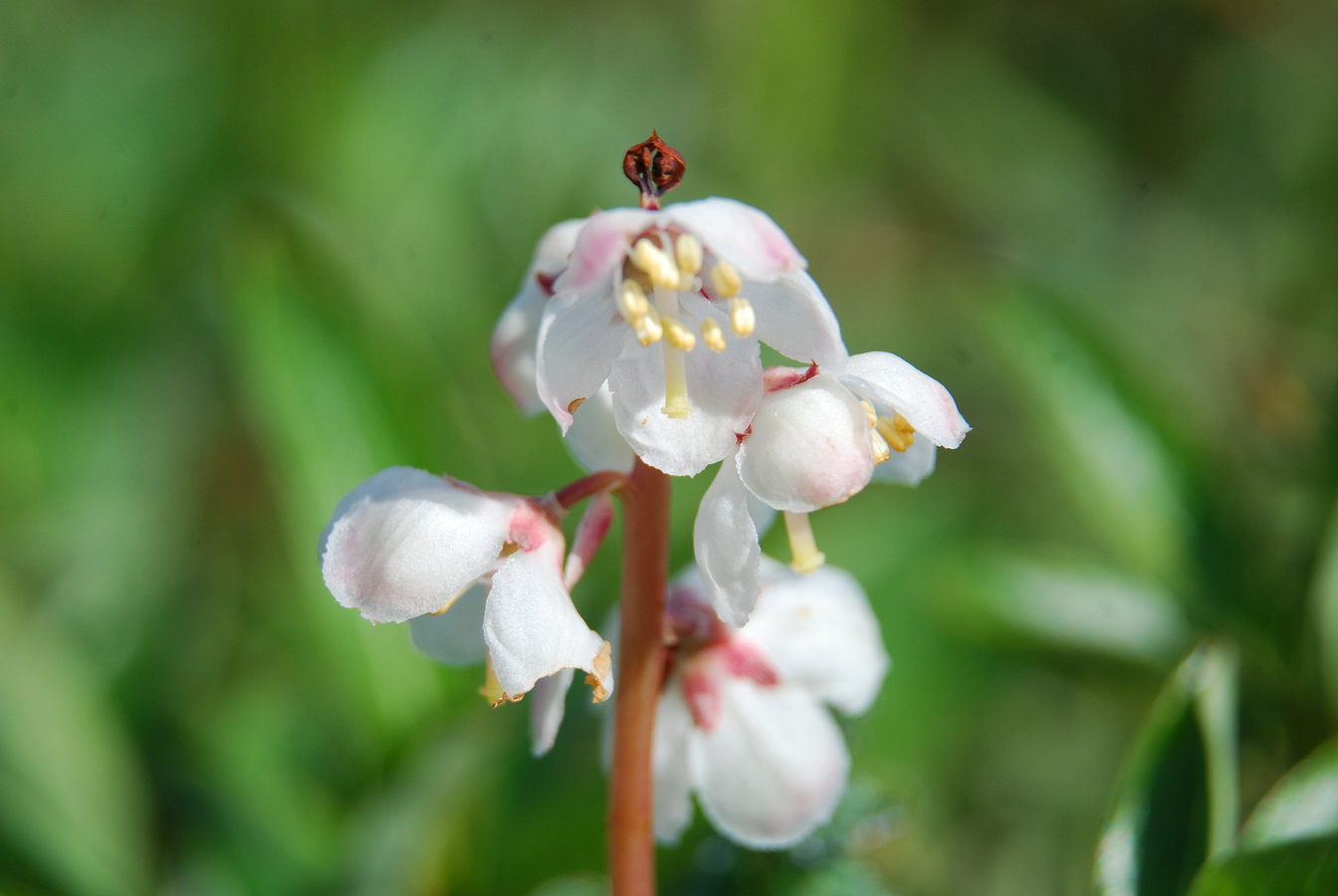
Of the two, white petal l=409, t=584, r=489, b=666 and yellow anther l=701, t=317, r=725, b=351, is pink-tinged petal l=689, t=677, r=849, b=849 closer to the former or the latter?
white petal l=409, t=584, r=489, b=666

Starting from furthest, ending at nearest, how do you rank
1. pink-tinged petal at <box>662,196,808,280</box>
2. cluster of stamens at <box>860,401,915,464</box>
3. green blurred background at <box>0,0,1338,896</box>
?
1. green blurred background at <box>0,0,1338,896</box>
2. cluster of stamens at <box>860,401,915,464</box>
3. pink-tinged petal at <box>662,196,808,280</box>

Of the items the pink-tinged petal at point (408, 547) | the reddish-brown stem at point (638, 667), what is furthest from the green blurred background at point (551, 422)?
the pink-tinged petal at point (408, 547)

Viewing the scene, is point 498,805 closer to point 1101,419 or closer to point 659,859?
point 659,859

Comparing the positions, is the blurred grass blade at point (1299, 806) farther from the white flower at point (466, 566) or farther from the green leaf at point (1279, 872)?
the white flower at point (466, 566)

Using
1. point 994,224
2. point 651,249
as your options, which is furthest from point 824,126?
point 651,249

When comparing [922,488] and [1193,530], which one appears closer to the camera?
[1193,530]

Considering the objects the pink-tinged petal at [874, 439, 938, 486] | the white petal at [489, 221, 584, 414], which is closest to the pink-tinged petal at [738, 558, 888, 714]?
the pink-tinged petal at [874, 439, 938, 486]
